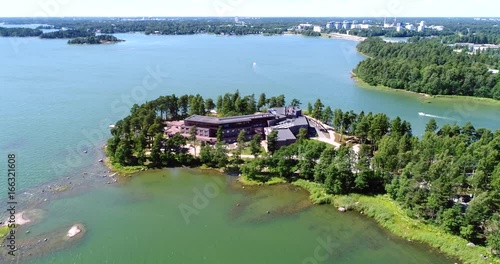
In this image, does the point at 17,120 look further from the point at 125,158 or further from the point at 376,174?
the point at 376,174

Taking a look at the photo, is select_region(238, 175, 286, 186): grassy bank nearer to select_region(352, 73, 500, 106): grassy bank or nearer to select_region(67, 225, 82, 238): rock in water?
select_region(67, 225, 82, 238): rock in water

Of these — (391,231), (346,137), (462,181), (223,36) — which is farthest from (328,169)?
(223,36)

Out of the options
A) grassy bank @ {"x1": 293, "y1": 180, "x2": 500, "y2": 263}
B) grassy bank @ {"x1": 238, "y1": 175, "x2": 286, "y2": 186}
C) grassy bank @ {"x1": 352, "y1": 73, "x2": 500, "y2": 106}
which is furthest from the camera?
grassy bank @ {"x1": 352, "y1": 73, "x2": 500, "y2": 106}

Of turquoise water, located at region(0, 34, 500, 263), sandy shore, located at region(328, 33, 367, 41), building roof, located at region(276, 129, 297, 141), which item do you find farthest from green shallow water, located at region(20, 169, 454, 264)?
sandy shore, located at region(328, 33, 367, 41)

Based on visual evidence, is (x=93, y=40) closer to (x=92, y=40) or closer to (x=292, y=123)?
(x=92, y=40)

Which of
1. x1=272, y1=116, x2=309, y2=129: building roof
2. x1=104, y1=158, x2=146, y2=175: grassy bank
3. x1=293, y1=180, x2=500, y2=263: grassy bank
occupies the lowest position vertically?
x1=293, y1=180, x2=500, y2=263: grassy bank
